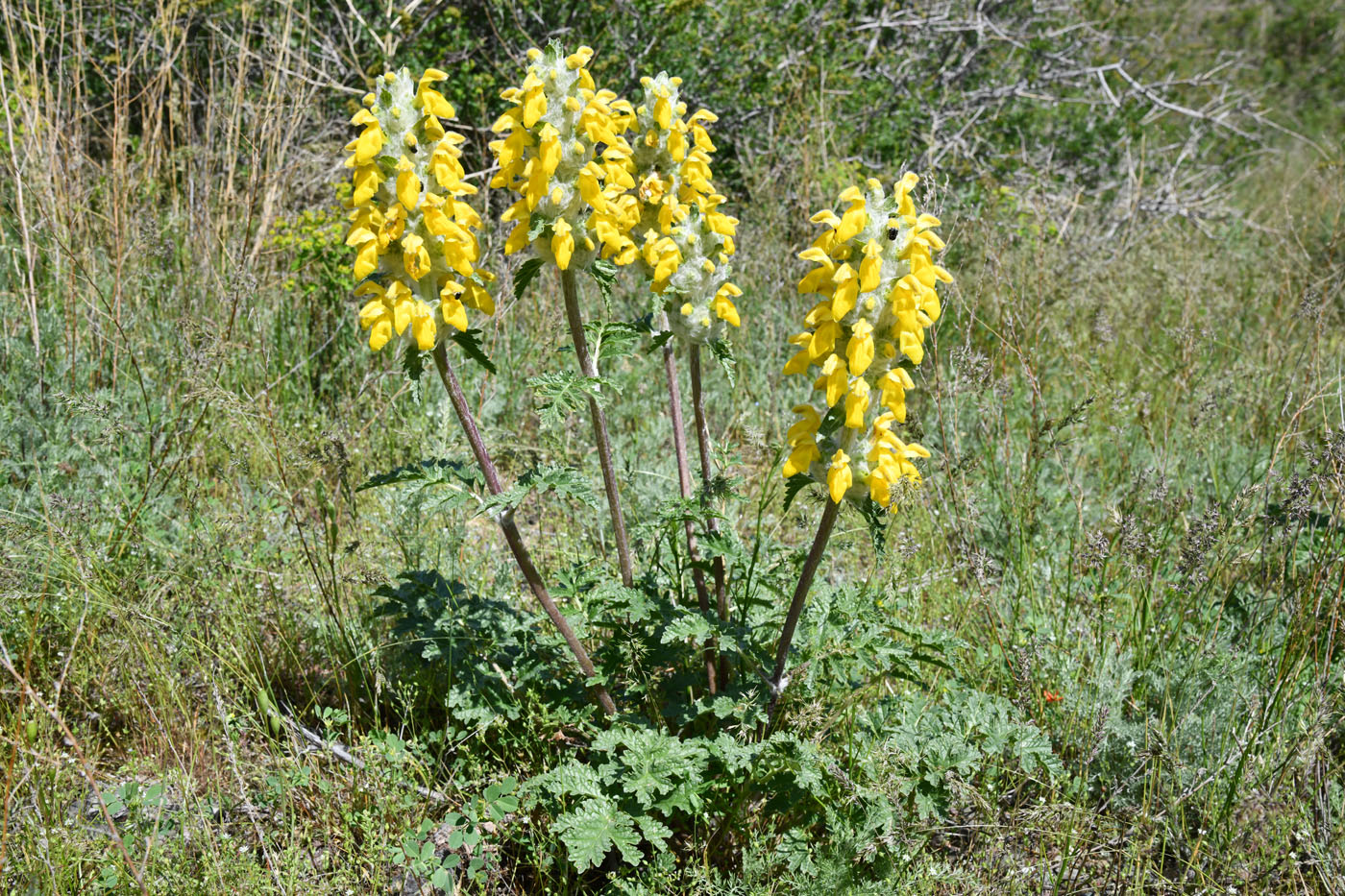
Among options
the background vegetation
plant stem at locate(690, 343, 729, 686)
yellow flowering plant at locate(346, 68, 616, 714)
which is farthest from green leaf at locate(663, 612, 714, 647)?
yellow flowering plant at locate(346, 68, 616, 714)

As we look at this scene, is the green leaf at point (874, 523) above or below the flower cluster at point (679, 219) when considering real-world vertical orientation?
below

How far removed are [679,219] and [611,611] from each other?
1011 millimetres

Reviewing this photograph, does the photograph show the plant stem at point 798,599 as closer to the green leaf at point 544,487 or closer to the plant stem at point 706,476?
the plant stem at point 706,476

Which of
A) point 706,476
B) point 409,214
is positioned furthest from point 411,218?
point 706,476

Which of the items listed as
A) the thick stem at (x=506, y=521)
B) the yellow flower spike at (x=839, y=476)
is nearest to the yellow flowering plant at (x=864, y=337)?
the yellow flower spike at (x=839, y=476)

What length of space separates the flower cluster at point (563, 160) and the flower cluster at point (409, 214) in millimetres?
123

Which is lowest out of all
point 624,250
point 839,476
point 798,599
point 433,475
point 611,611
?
point 611,611

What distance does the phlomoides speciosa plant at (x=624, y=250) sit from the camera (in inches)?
68.1

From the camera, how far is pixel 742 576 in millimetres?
2428

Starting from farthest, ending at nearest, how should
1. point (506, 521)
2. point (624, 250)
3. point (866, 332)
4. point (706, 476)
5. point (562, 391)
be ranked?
point (706, 476) < point (624, 250) < point (506, 521) < point (562, 391) < point (866, 332)

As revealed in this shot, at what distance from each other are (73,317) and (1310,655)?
15.2 feet

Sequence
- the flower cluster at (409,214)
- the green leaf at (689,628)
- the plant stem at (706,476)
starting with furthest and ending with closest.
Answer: the plant stem at (706,476)
the green leaf at (689,628)
the flower cluster at (409,214)

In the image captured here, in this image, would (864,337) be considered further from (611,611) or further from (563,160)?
(611,611)

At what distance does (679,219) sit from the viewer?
222cm
